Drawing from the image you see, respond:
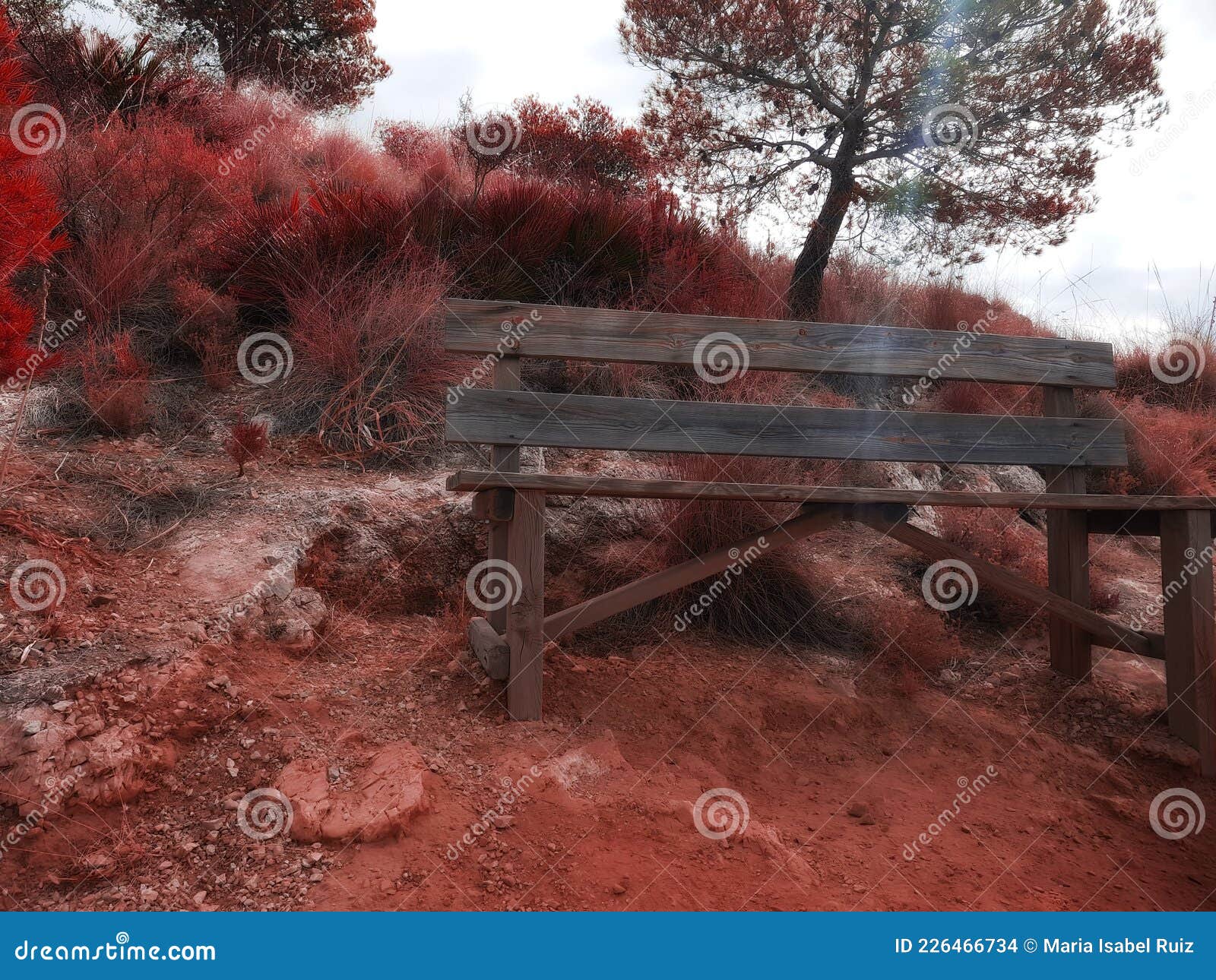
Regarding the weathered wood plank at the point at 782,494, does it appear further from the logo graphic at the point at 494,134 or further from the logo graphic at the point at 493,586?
the logo graphic at the point at 494,134

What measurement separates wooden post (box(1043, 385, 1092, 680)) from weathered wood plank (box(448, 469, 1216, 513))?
0.26 meters

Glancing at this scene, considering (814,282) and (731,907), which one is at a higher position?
(814,282)

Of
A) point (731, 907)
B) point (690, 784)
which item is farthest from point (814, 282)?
point (731, 907)

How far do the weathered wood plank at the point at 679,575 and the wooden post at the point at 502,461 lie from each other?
0.83 ft

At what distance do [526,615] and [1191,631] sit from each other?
2.85 m

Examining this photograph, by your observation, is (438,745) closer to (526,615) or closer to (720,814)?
(526,615)

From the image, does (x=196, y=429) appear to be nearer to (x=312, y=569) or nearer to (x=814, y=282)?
(x=312, y=569)

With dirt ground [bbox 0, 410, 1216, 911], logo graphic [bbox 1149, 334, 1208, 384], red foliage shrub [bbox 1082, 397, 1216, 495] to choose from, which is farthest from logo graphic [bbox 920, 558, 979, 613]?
logo graphic [bbox 1149, 334, 1208, 384]

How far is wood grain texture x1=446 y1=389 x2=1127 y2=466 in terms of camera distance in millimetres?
3279

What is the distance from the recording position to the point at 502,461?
10.8 ft

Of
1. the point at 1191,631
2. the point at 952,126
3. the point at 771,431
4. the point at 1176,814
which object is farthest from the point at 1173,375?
the point at 771,431

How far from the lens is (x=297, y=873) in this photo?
229 cm

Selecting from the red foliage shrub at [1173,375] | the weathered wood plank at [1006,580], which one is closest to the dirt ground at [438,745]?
the weathered wood plank at [1006,580]

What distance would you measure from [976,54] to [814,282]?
7.42 feet
